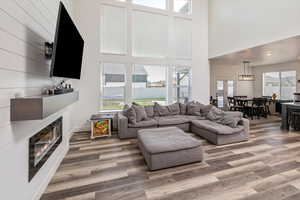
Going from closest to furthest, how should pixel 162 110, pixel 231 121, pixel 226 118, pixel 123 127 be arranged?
pixel 231 121 → pixel 226 118 → pixel 123 127 → pixel 162 110

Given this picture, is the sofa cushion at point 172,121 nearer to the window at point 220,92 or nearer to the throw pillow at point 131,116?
the throw pillow at point 131,116

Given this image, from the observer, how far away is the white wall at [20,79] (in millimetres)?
1151

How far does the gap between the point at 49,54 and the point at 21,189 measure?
5.34 ft

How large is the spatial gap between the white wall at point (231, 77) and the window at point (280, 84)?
0.81 m

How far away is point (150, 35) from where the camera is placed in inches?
205

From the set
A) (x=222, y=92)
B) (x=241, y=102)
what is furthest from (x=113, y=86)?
(x=222, y=92)

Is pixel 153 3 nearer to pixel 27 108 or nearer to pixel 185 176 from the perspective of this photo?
pixel 27 108

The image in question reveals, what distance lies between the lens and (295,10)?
11.2 feet

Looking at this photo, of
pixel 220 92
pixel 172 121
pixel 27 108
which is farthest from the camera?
pixel 220 92

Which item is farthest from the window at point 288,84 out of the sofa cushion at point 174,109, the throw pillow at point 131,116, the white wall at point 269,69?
the throw pillow at point 131,116

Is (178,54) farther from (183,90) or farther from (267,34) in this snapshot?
(267,34)

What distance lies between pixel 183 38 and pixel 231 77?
4.88m

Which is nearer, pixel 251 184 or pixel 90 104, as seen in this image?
pixel 251 184

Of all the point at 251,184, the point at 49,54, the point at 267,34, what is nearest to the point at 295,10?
the point at 267,34
